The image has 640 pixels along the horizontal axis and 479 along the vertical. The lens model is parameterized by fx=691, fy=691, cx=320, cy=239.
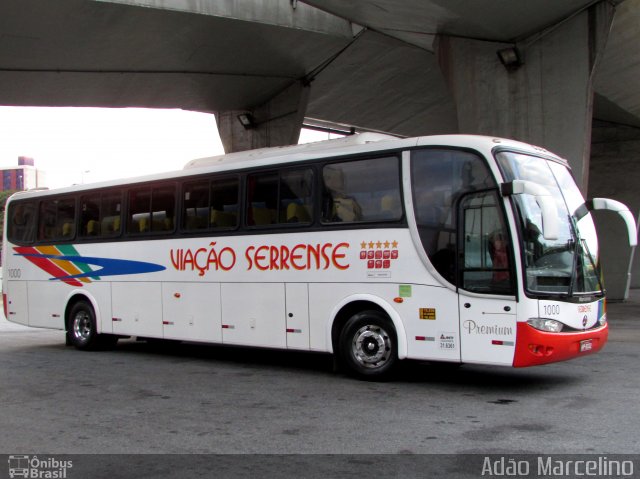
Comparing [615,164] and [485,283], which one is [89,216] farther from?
[615,164]

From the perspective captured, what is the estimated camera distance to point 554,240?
26.9 feet

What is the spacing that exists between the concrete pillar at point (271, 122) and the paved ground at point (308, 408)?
49.0ft

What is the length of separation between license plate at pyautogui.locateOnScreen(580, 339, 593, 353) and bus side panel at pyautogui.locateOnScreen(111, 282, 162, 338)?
7.16m

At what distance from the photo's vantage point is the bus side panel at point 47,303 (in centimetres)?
1425

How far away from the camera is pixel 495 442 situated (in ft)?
19.8

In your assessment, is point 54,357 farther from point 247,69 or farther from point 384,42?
point 384,42

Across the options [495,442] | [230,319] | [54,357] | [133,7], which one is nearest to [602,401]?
[495,442]

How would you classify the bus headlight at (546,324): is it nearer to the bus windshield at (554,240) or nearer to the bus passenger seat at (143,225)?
the bus windshield at (554,240)

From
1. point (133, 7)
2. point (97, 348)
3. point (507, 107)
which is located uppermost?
point (133, 7)

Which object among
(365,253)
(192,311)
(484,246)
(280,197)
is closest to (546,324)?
(484,246)

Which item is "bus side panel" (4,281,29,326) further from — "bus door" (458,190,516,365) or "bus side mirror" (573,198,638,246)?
"bus side mirror" (573,198,638,246)

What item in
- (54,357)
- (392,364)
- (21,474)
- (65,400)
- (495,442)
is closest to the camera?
(21,474)

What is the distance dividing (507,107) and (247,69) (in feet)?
31.3

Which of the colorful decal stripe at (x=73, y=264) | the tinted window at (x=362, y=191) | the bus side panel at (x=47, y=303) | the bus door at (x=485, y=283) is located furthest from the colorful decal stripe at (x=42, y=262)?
the bus door at (x=485, y=283)
